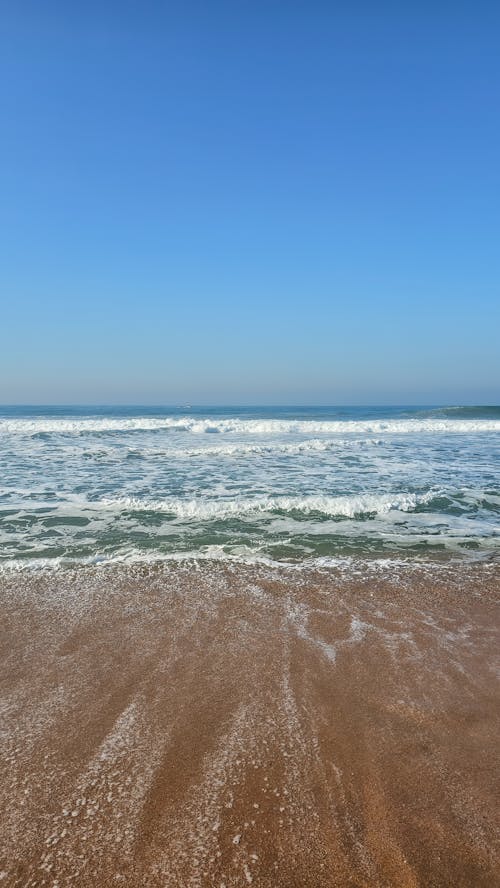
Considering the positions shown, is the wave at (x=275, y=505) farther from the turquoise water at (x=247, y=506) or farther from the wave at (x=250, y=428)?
the wave at (x=250, y=428)

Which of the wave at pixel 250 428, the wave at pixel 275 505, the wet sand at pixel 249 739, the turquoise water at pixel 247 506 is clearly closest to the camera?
the wet sand at pixel 249 739

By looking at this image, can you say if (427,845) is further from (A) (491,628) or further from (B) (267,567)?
(B) (267,567)

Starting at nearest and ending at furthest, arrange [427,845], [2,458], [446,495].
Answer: [427,845], [446,495], [2,458]

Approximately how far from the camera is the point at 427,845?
1.91 m

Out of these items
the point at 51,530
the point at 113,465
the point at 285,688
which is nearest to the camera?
the point at 285,688

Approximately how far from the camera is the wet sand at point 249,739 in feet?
6.08

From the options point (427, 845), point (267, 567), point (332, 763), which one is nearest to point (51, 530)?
point (267, 567)

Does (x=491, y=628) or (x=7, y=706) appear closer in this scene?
(x=7, y=706)

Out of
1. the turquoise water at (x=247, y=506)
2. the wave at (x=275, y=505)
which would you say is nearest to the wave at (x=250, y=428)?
the turquoise water at (x=247, y=506)

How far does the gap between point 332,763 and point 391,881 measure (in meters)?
0.61

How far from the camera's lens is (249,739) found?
8.37 ft

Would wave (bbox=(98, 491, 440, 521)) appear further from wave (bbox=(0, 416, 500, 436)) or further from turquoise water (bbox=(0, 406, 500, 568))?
wave (bbox=(0, 416, 500, 436))

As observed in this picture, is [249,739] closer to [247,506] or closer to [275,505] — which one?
[247,506]

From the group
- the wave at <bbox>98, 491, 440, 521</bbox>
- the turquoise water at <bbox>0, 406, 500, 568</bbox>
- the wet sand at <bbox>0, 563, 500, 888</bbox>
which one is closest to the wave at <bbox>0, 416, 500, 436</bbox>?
the turquoise water at <bbox>0, 406, 500, 568</bbox>
